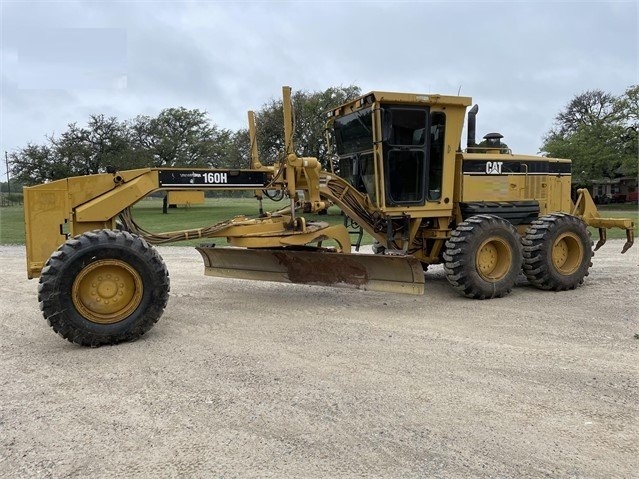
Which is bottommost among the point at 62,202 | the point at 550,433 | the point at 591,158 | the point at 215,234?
the point at 550,433

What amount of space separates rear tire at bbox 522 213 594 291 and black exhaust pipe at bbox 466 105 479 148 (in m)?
1.60

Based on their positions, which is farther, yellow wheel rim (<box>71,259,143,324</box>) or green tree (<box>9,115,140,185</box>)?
green tree (<box>9,115,140,185</box>)

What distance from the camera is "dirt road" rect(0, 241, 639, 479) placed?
3082mm

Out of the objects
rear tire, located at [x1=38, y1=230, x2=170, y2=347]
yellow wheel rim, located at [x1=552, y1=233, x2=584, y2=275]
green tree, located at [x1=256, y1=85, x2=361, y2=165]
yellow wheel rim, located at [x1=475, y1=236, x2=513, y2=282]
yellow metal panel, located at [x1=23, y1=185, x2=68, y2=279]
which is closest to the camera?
rear tire, located at [x1=38, y1=230, x2=170, y2=347]

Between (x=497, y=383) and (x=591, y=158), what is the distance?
45.2 m

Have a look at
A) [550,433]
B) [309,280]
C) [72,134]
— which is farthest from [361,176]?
[72,134]

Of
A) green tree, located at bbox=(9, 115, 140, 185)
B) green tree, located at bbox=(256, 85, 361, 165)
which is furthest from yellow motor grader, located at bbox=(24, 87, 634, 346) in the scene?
Result: green tree, located at bbox=(9, 115, 140, 185)

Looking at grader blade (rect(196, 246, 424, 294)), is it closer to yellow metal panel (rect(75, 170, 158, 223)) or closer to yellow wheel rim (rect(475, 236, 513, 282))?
yellow wheel rim (rect(475, 236, 513, 282))

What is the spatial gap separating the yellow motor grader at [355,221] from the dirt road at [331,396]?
586mm

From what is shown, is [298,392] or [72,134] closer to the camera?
[298,392]

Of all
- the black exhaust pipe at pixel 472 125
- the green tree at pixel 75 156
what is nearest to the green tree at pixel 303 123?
the green tree at pixel 75 156

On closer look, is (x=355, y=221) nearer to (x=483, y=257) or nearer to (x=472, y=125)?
(x=483, y=257)

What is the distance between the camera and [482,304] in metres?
7.24

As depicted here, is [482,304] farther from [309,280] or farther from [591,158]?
[591,158]
